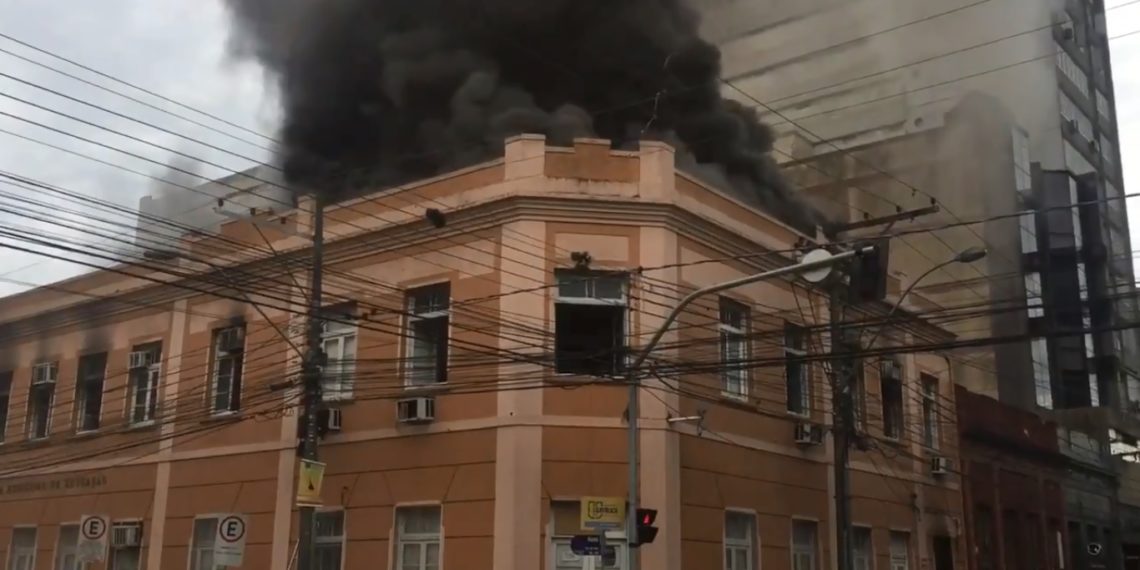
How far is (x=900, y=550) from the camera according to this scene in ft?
76.4

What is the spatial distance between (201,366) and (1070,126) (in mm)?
37510

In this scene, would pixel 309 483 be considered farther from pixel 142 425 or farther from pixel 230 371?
pixel 142 425

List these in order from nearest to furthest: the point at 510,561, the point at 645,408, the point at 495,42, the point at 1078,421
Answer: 1. the point at 510,561
2. the point at 645,408
3. the point at 495,42
4. the point at 1078,421

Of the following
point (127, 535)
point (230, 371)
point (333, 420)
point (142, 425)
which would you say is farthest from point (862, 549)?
point (142, 425)

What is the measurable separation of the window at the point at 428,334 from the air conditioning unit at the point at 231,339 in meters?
4.37

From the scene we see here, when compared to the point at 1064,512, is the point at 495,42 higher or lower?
higher

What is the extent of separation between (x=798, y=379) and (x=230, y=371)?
441 inches

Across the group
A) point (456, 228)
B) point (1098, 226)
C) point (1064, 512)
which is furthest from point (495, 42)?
point (1098, 226)

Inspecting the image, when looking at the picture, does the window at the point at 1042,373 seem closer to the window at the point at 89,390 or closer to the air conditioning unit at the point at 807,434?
the air conditioning unit at the point at 807,434

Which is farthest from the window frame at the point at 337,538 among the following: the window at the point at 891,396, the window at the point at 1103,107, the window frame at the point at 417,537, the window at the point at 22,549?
the window at the point at 1103,107

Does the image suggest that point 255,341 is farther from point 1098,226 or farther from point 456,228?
point 1098,226

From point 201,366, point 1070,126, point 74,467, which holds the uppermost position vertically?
point 1070,126

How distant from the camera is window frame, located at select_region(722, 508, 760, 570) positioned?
58.2ft

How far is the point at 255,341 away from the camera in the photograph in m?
20.4
